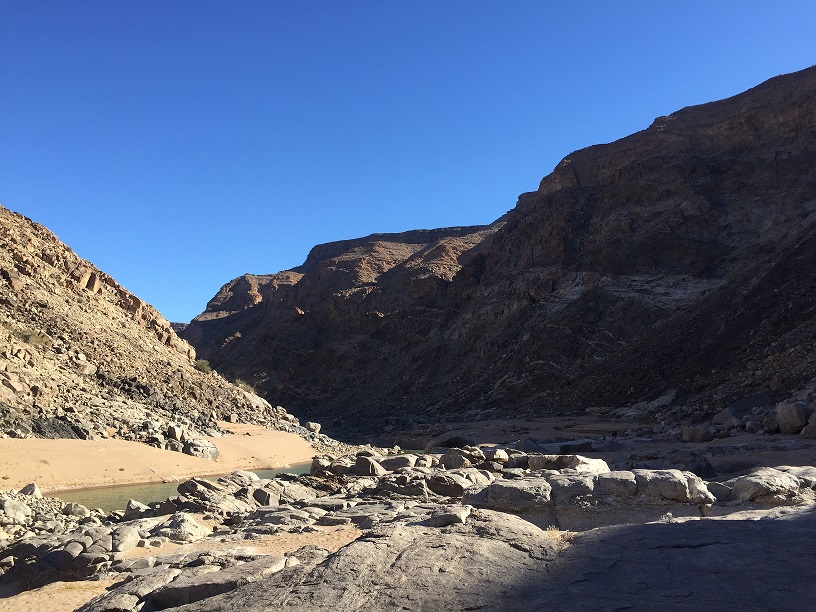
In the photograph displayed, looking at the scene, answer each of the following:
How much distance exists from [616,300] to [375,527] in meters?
43.5

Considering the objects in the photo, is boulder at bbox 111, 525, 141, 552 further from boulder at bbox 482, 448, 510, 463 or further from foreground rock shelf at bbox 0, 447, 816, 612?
boulder at bbox 482, 448, 510, 463

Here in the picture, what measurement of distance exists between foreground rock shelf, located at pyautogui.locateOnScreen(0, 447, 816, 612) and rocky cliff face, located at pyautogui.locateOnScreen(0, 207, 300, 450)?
8132mm

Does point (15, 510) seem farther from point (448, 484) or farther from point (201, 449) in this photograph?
point (201, 449)

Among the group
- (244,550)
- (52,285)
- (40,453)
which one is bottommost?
(244,550)

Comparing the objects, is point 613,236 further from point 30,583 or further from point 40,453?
point 30,583

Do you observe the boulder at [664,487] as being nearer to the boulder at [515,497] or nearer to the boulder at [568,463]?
the boulder at [515,497]

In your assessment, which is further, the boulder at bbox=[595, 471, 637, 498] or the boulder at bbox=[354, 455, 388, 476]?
the boulder at bbox=[354, 455, 388, 476]

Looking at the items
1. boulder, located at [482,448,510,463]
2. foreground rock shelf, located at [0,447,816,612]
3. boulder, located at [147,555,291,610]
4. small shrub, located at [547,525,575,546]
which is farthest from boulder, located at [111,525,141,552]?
boulder, located at [482,448,510,463]

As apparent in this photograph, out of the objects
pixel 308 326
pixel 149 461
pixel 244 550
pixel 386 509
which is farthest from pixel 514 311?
pixel 244 550

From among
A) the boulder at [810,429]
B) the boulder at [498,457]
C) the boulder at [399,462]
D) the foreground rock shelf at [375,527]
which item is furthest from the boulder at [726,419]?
the boulder at [399,462]

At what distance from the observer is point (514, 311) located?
55375mm

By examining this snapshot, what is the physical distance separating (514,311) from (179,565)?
163 ft

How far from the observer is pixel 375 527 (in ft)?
30.8

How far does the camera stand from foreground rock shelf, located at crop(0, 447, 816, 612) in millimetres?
5152
